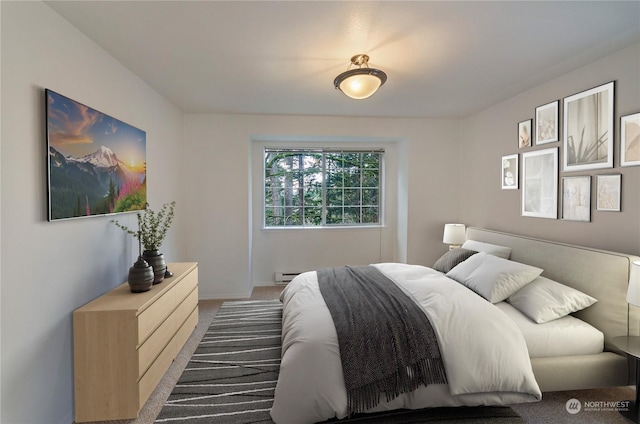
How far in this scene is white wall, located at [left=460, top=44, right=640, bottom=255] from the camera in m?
2.15

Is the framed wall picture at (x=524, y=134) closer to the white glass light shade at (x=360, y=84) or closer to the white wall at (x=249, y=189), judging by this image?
the white wall at (x=249, y=189)

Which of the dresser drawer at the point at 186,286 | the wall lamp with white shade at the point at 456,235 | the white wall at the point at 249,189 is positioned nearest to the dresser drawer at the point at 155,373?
the dresser drawer at the point at 186,286

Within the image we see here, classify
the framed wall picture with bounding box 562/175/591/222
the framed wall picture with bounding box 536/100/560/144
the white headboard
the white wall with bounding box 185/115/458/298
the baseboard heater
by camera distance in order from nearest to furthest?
1. the white headboard
2. the framed wall picture with bounding box 562/175/591/222
3. the framed wall picture with bounding box 536/100/560/144
4. the white wall with bounding box 185/115/458/298
5. the baseboard heater

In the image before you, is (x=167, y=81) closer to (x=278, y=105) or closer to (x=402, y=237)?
(x=278, y=105)

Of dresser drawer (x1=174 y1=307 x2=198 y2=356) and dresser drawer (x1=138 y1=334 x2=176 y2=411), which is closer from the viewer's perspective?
dresser drawer (x1=138 y1=334 x2=176 y2=411)

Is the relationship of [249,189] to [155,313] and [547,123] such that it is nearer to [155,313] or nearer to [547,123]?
[155,313]

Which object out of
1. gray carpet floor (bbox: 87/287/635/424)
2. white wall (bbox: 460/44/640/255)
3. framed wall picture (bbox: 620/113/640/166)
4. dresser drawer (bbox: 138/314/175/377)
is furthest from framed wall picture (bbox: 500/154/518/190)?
dresser drawer (bbox: 138/314/175/377)

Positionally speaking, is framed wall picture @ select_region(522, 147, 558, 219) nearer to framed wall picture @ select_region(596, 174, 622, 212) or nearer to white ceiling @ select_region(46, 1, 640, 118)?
framed wall picture @ select_region(596, 174, 622, 212)

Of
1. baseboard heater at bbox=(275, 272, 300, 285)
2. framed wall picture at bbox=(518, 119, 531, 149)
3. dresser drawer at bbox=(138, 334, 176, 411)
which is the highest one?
framed wall picture at bbox=(518, 119, 531, 149)

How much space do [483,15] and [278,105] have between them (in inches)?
91.1

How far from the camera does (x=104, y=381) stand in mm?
1785

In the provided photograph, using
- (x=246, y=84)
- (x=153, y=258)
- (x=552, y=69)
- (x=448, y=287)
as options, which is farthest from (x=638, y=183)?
(x=153, y=258)

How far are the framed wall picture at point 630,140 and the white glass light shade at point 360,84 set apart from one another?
73.8 inches

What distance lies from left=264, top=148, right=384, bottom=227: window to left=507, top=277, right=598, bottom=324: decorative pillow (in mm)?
Result: 2723
